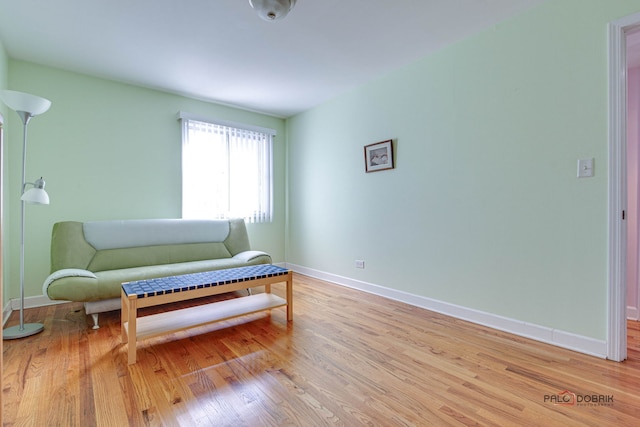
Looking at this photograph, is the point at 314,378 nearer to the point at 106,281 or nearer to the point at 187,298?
the point at 187,298

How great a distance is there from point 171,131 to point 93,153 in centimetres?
88

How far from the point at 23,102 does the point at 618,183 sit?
419cm

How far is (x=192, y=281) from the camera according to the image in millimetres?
2422

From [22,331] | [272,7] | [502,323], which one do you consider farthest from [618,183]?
[22,331]

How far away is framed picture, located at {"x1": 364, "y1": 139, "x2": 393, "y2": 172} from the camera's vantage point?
133 inches

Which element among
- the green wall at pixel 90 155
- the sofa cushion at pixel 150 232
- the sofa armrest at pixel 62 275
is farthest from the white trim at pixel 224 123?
the sofa armrest at pixel 62 275

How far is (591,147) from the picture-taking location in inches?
82.4

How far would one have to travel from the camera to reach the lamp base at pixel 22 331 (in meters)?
2.34

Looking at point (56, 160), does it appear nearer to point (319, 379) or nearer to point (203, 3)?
point (203, 3)

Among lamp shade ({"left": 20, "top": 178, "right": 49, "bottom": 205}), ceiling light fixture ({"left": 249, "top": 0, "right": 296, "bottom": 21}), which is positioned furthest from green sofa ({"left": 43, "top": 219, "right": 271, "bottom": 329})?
ceiling light fixture ({"left": 249, "top": 0, "right": 296, "bottom": 21})

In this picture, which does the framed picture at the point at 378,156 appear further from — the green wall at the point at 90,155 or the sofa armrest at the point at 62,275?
the sofa armrest at the point at 62,275

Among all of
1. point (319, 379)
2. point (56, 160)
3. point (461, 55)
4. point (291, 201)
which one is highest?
point (461, 55)

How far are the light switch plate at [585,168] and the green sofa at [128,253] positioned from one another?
295 centimetres

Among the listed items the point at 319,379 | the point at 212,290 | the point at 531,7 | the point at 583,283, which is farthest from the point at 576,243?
the point at 212,290
